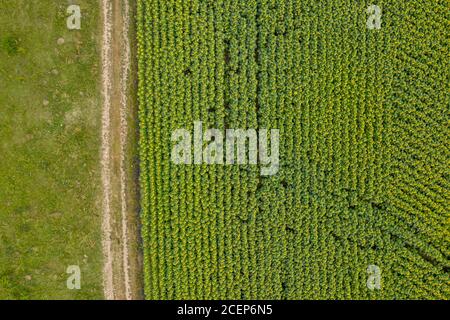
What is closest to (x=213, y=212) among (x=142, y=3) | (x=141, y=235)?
(x=141, y=235)

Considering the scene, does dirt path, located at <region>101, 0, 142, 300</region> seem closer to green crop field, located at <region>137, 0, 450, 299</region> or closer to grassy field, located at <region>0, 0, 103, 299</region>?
grassy field, located at <region>0, 0, 103, 299</region>

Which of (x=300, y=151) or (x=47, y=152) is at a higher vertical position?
(x=47, y=152)

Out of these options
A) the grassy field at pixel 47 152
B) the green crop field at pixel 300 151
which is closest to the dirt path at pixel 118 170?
the grassy field at pixel 47 152

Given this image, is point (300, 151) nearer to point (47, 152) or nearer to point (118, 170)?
point (118, 170)

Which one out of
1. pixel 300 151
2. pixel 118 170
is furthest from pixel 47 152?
pixel 300 151

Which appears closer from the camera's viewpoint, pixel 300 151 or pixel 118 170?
pixel 300 151

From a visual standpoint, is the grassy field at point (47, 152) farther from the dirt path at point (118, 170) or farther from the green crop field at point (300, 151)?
the green crop field at point (300, 151)
